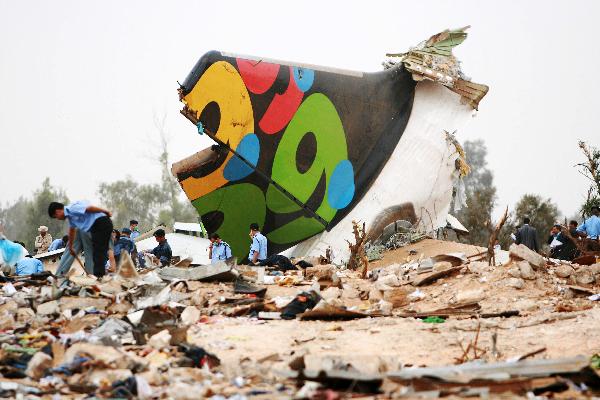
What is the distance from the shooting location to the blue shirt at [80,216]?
779 cm

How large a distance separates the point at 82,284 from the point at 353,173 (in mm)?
8038

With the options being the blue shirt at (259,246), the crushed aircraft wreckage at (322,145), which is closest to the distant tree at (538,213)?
the crushed aircraft wreckage at (322,145)

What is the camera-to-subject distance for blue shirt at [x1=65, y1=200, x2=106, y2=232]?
25.5 feet

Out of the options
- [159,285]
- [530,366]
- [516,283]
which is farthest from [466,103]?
[530,366]

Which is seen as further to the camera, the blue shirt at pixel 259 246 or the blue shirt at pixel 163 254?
the blue shirt at pixel 259 246

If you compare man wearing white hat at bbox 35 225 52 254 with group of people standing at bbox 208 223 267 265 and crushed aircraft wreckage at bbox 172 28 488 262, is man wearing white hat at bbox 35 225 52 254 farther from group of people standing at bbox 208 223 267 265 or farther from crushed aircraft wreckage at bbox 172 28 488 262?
group of people standing at bbox 208 223 267 265

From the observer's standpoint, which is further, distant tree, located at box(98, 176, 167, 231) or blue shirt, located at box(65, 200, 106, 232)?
distant tree, located at box(98, 176, 167, 231)

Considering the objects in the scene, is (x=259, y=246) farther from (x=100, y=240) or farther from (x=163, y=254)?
(x=100, y=240)

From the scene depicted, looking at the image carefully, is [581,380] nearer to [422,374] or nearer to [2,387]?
[422,374]

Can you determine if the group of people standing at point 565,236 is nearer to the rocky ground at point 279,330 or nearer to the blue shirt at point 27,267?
the rocky ground at point 279,330

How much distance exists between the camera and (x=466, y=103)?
49.9 feet

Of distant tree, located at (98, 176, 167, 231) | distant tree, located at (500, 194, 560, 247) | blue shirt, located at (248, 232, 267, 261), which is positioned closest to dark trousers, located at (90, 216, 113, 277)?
blue shirt, located at (248, 232, 267, 261)

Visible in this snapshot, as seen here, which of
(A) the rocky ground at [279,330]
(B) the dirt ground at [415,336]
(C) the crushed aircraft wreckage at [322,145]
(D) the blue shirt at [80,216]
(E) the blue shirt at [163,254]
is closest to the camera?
(A) the rocky ground at [279,330]

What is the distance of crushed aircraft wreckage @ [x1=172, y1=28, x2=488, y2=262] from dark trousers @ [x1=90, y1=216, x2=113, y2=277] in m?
3.51
